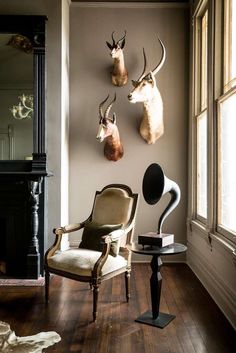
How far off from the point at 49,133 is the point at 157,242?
2.09m

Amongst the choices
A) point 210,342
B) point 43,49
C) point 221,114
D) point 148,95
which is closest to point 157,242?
point 210,342

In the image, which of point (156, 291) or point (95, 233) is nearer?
point (156, 291)

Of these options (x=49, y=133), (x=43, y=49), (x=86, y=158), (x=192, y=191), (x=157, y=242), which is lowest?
(x=157, y=242)

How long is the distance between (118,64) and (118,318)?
9.75 ft

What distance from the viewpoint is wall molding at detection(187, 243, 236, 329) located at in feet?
8.97

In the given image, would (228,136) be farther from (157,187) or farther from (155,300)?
(155,300)

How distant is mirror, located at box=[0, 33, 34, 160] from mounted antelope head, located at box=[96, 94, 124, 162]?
2.66ft

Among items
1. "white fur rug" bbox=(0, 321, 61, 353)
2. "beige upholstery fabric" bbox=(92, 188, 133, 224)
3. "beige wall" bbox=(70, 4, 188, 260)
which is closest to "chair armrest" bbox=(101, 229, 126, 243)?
"beige upholstery fabric" bbox=(92, 188, 133, 224)

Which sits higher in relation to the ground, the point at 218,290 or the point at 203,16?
the point at 203,16

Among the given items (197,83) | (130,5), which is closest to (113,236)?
(197,83)

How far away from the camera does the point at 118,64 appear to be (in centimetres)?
433

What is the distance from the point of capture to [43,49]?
396cm

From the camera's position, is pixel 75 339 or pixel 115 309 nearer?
pixel 75 339

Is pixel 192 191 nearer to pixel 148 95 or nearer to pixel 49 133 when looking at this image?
pixel 148 95
